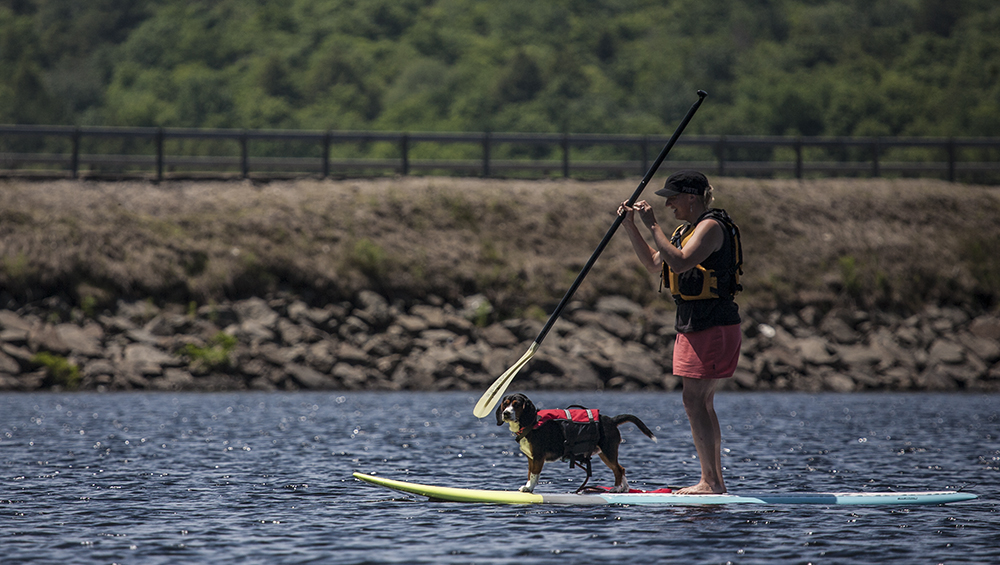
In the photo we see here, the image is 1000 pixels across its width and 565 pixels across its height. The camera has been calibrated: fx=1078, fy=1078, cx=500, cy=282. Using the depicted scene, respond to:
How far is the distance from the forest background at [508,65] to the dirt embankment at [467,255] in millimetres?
38694

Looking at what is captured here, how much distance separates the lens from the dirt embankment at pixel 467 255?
21.7m

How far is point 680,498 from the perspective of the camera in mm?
7715

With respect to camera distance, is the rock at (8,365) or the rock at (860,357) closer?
the rock at (8,365)

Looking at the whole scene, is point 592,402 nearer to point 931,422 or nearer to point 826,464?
point 931,422

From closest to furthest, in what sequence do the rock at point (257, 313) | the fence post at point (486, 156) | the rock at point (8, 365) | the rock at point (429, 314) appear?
the rock at point (8, 365) < the rock at point (257, 313) < the rock at point (429, 314) < the fence post at point (486, 156)

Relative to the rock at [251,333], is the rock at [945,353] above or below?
below

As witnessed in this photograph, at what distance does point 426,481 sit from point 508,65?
68.7m

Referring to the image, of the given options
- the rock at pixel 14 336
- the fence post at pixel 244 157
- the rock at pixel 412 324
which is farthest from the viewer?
the fence post at pixel 244 157

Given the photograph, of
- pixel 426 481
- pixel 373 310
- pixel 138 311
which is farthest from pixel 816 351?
pixel 426 481

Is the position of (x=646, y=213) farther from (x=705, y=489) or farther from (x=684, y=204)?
(x=705, y=489)

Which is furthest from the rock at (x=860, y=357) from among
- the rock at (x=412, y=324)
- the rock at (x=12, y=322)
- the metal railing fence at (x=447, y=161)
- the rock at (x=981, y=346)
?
the rock at (x=12, y=322)

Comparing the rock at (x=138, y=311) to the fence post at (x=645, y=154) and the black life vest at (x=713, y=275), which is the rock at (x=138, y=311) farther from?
the black life vest at (x=713, y=275)

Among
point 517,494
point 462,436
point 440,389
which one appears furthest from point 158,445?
point 440,389

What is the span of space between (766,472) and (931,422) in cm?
629
